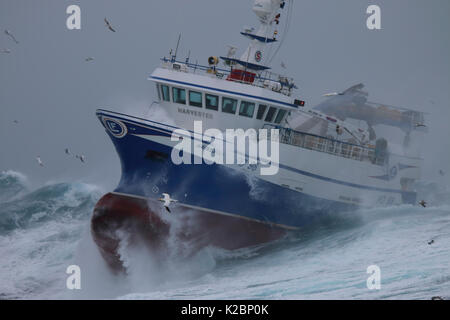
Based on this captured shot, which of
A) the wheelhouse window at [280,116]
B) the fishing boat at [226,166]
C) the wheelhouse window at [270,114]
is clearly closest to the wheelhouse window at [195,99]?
the fishing boat at [226,166]

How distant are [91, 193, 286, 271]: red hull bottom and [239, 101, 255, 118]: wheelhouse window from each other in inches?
158

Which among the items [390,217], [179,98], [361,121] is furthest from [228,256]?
[361,121]

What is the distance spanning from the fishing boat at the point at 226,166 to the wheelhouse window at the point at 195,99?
1.5 inches

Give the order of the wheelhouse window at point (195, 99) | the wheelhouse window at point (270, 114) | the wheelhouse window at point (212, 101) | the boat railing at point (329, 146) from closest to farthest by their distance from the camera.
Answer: the wheelhouse window at point (212, 101) < the wheelhouse window at point (195, 99) < the wheelhouse window at point (270, 114) < the boat railing at point (329, 146)

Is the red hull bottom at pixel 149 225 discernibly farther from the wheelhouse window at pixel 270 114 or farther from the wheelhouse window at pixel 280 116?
the wheelhouse window at pixel 280 116

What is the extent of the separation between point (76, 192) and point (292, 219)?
16166 millimetres

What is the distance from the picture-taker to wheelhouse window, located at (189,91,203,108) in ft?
78.8

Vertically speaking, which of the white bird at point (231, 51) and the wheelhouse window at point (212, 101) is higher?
the white bird at point (231, 51)

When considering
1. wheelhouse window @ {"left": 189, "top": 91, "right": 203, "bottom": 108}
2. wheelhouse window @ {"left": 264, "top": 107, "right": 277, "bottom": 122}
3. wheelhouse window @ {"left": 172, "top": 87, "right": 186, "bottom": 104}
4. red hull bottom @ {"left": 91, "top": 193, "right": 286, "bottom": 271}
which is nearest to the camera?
red hull bottom @ {"left": 91, "top": 193, "right": 286, "bottom": 271}

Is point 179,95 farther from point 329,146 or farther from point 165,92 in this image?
point 329,146

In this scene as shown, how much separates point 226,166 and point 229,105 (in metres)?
2.60

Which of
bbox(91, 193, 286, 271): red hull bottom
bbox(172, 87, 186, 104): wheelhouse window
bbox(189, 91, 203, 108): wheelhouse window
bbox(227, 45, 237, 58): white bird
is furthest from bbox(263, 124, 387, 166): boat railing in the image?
bbox(91, 193, 286, 271): red hull bottom

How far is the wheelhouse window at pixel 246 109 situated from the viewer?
23984 millimetres

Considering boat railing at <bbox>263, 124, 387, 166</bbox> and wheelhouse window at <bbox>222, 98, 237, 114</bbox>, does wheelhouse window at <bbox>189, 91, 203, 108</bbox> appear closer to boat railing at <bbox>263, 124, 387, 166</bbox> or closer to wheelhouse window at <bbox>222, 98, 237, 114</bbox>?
wheelhouse window at <bbox>222, 98, 237, 114</bbox>
